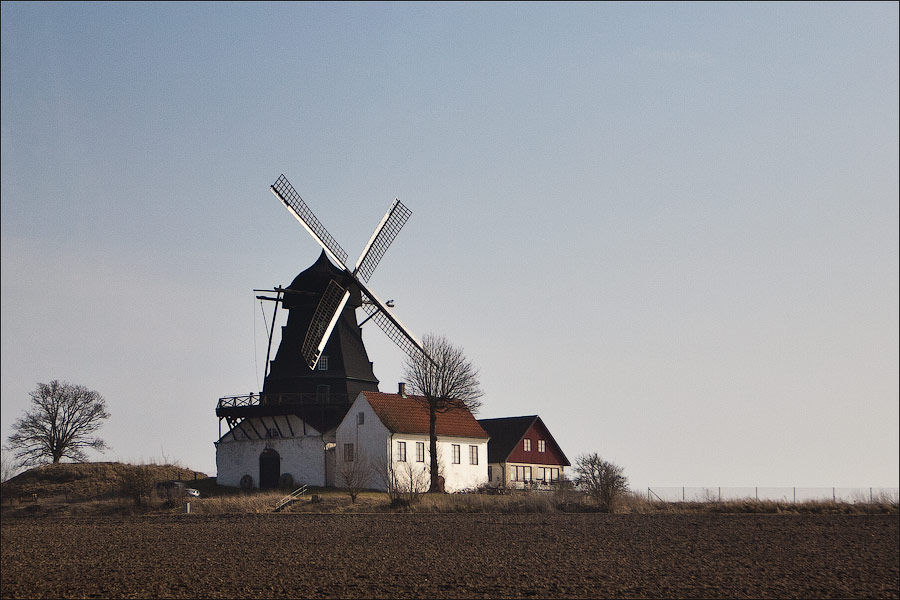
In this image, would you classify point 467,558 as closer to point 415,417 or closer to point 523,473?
point 415,417

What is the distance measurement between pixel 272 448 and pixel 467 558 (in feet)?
109

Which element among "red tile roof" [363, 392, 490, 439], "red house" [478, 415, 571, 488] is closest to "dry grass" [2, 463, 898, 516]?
"red tile roof" [363, 392, 490, 439]

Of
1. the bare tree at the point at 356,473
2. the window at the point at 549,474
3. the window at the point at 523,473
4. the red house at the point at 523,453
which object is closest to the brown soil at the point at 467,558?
the bare tree at the point at 356,473

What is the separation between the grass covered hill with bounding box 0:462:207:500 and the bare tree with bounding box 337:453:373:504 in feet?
31.9

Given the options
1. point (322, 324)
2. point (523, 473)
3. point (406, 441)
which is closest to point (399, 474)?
point (406, 441)

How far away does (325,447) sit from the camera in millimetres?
54875

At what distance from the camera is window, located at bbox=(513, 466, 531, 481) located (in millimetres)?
64312

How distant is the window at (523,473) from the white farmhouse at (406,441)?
5.53 m

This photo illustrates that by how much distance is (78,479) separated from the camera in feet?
202

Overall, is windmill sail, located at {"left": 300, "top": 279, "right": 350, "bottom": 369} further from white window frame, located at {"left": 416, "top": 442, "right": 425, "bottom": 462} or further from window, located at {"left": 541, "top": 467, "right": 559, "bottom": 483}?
window, located at {"left": 541, "top": 467, "right": 559, "bottom": 483}

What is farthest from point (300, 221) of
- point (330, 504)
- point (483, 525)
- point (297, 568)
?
point (297, 568)

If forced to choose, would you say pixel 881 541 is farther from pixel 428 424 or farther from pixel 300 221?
pixel 300 221

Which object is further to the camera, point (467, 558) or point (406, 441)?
point (406, 441)

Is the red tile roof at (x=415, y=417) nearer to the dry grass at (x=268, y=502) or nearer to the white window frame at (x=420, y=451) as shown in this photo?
the white window frame at (x=420, y=451)
